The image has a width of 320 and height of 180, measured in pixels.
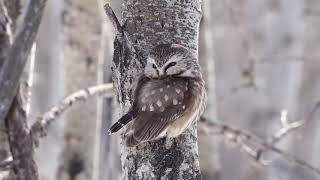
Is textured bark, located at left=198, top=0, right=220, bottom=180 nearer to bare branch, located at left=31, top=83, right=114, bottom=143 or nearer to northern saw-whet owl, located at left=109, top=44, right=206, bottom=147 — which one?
bare branch, located at left=31, top=83, right=114, bottom=143

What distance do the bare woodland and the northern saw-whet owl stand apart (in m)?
0.03

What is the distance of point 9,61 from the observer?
7.25 feet

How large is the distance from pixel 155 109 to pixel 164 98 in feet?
0.11

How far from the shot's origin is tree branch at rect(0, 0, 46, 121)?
7.24 feet

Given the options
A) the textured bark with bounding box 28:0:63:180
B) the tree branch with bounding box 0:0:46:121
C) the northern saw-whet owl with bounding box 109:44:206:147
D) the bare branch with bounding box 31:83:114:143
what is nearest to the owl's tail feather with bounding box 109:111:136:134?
the northern saw-whet owl with bounding box 109:44:206:147

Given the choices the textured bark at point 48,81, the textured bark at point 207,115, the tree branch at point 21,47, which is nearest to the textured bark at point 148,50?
the tree branch at point 21,47

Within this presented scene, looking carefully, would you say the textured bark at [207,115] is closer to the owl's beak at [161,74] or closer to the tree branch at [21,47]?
the tree branch at [21,47]

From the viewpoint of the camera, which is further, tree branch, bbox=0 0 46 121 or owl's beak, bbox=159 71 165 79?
tree branch, bbox=0 0 46 121

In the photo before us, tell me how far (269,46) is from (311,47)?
775mm

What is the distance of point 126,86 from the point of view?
1.72 m

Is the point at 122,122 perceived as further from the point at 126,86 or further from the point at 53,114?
Result: the point at 53,114

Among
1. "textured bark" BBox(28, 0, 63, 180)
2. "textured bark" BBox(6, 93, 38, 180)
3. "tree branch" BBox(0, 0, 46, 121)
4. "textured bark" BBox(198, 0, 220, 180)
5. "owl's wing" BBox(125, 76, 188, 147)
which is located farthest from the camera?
"textured bark" BBox(198, 0, 220, 180)

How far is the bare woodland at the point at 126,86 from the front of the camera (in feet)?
5.64

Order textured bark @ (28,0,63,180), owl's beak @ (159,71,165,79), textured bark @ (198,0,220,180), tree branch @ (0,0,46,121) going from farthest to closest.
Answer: textured bark @ (198,0,220,180), textured bark @ (28,0,63,180), tree branch @ (0,0,46,121), owl's beak @ (159,71,165,79)
